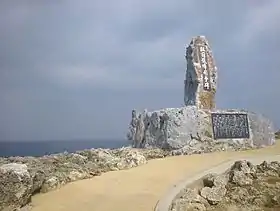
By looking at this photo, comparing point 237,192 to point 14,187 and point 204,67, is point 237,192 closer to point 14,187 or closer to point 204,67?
point 14,187

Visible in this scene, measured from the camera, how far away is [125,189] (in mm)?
6824

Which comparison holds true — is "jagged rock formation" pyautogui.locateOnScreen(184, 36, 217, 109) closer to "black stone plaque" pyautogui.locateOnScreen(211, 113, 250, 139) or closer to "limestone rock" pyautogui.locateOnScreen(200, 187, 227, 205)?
"black stone plaque" pyautogui.locateOnScreen(211, 113, 250, 139)

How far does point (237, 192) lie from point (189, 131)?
448 centimetres

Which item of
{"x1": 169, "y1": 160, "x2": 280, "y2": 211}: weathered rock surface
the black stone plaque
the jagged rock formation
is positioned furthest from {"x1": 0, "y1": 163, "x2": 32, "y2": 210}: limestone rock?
the jagged rock formation

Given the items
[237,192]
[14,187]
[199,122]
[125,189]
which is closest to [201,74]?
[199,122]

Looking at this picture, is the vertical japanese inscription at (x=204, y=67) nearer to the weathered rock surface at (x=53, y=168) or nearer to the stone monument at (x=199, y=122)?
the stone monument at (x=199, y=122)

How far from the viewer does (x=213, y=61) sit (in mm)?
11992

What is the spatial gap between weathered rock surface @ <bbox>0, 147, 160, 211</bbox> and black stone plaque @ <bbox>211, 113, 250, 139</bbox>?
175 centimetres

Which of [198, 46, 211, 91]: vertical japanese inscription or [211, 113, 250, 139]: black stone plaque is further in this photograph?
[198, 46, 211, 91]: vertical japanese inscription

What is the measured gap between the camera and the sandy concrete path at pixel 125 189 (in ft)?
19.6

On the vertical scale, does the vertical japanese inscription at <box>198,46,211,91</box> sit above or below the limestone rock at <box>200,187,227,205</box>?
above

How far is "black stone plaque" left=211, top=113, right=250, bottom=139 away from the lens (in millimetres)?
10664

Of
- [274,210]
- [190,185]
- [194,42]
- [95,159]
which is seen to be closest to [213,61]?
[194,42]

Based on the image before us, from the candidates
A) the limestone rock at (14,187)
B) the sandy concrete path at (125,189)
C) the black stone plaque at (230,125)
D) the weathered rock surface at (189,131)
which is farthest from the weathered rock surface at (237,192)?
the black stone plaque at (230,125)
